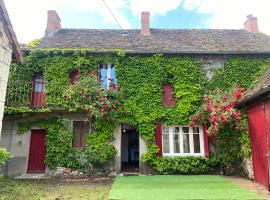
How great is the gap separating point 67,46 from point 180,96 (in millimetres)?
7227

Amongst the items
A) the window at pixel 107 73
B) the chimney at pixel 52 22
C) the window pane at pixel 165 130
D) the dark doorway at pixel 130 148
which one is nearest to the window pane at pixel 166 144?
the window pane at pixel 165 130

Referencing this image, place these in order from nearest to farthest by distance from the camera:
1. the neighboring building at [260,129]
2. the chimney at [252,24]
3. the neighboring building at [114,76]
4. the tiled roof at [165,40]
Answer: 1. the neighboring building at [260,129]
2. the neighboring building at [114,76]
3. the tiled roof at [165,40]
4. the chimney at [252,24]

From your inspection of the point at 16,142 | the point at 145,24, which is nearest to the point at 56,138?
the point at 16,142

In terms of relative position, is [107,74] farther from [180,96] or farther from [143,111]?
[180,96]

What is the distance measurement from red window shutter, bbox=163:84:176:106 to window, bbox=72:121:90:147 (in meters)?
4.39

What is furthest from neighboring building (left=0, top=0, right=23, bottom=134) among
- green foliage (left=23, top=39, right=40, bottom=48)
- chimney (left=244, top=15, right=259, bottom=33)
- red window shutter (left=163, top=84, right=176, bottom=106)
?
chimney (left=244, top=15, right=259, bottom=33)

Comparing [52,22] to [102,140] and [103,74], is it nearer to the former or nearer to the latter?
[103,74]

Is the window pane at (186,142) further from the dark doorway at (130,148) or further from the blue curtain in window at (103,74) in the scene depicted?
the dark doorway at (130,148)

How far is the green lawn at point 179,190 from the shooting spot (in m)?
6.93

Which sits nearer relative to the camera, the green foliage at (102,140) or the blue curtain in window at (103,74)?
the green foliage at (102,140)

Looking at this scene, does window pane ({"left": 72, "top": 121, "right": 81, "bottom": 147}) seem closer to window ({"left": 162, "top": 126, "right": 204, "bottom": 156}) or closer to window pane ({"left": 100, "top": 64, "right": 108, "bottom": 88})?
window pane ({"left": 100, "top": 64, "right": 108, "bottom": 88})

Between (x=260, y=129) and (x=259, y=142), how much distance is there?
524 millimetres

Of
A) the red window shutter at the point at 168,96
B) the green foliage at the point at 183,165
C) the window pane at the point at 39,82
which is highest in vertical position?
the window pane at the point at 39,82

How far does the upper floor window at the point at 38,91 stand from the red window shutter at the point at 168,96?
6.54 m
